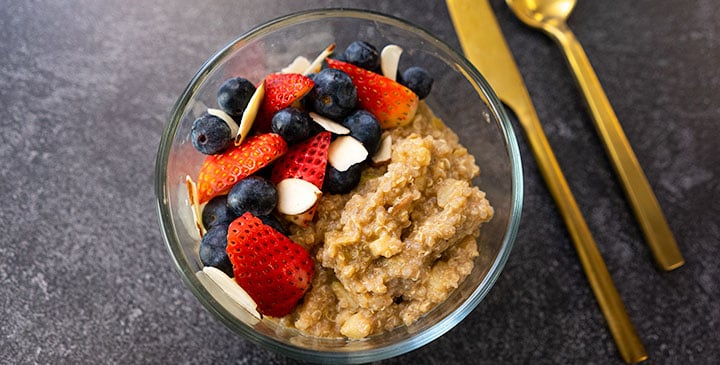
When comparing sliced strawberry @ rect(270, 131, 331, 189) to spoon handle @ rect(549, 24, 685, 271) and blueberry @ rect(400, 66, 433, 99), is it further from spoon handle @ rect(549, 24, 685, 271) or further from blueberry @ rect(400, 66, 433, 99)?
spoon handle @ rect(549, 24, 685, 271)

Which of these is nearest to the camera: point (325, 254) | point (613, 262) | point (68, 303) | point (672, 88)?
point (325, 254)

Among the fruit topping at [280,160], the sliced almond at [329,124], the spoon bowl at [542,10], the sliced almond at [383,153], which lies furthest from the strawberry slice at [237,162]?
the spoon bowl at [542,10]

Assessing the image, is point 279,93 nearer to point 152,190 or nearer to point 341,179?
point 341,179

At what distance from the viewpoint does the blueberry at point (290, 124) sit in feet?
4.86

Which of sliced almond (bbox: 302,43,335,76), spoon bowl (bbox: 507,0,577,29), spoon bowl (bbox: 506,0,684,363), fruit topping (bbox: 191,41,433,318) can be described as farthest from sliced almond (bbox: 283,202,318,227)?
spoon bowl (bbox: 507,0,577,29)

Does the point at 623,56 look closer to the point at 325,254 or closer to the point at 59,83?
the point at 325,254

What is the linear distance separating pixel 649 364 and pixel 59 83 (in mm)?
1993

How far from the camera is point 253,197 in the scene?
4.67 feet

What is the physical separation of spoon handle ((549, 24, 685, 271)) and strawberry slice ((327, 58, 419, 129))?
785mm

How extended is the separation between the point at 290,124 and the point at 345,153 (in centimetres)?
14

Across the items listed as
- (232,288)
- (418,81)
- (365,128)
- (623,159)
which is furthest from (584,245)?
(232,288)

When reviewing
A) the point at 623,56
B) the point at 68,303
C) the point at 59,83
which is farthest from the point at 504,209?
the point at 59,83

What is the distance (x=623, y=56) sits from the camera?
219 cm

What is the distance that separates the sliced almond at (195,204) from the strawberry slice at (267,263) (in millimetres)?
147
